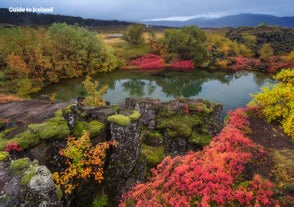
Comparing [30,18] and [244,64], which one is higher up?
[30,18]

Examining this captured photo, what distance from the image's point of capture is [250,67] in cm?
8956

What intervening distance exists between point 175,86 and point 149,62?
26.6 m

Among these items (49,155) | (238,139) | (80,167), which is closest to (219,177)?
(238,139)

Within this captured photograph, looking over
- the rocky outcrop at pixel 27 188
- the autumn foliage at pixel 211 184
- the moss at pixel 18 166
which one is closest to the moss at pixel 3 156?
the moss at pixel 18 166

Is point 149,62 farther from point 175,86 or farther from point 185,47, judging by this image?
point 175,86

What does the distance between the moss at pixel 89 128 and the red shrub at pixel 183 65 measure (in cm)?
6907

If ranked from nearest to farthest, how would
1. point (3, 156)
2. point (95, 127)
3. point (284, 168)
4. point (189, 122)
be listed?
1. point (284, 168)
2. point (3, 156)
3. point (95, 127)
4. point (189, 122)

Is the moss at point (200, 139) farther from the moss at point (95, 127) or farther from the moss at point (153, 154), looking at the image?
the moss at point (95, 127)

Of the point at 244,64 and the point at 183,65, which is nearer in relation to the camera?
the point at 183,65

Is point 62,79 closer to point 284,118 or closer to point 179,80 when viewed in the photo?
point 179,80

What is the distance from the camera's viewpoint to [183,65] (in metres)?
87.8

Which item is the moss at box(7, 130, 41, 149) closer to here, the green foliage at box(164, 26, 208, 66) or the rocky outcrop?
the rocky outcrop

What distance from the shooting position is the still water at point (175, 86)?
53812 mm

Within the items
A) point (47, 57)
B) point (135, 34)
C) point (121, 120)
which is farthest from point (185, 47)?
point (121, 120)
